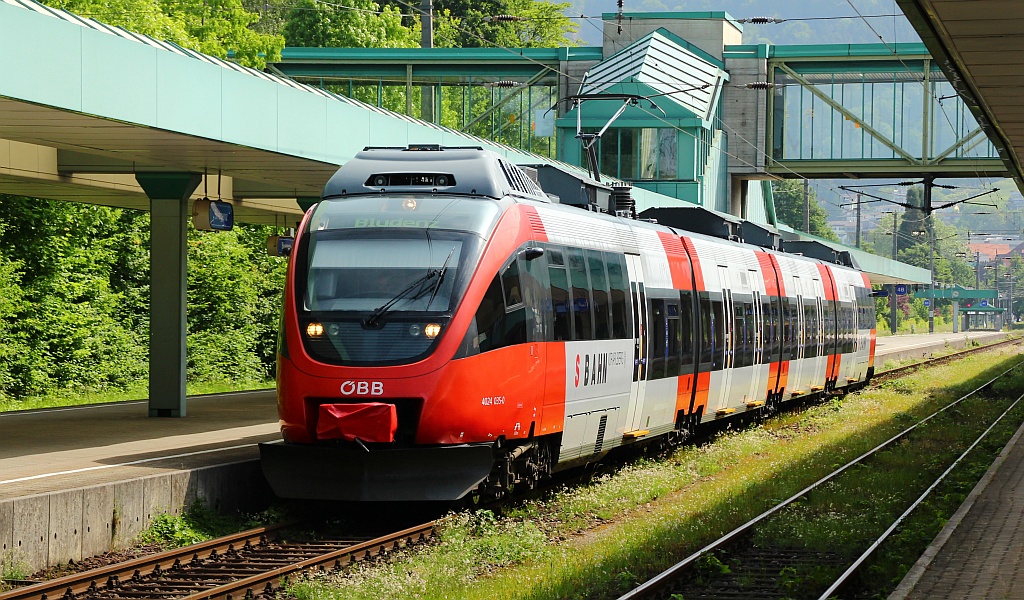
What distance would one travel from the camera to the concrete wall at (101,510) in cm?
1062

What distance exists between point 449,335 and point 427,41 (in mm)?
30122

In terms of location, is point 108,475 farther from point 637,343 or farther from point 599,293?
point 637,343

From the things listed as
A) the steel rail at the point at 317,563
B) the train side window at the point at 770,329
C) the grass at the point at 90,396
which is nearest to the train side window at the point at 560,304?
the steel rail at the point at 317,563

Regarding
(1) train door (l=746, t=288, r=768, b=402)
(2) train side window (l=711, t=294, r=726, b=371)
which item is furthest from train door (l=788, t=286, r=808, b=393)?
(2) train side window (l=711, t=294, r=726, b=371)

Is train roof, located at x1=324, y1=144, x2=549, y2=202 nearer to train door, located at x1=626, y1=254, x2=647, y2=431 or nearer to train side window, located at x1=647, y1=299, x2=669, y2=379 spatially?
train door, located at x1=626, y1=254, x2=647, y2=431

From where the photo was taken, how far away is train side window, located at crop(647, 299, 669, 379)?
1711 centimetres

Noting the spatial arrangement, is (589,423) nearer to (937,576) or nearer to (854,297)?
(937,576)

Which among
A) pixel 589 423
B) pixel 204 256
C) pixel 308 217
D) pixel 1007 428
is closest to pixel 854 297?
pixel 1007 428

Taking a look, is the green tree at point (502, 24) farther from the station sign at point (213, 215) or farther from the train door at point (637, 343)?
the train door at point (637, 343)

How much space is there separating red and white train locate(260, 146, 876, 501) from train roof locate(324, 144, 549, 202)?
0.02 metres

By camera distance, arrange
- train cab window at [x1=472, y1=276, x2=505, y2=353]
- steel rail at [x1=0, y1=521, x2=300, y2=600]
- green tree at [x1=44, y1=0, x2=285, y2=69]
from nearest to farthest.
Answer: steel rail at [x1=0, y1=521, x2=300, y2=600] → train cab window at [x1=472, y1=276, x2=505, y2=353] → green tree at [x1=44, y1=0, x2=285, y2=69]

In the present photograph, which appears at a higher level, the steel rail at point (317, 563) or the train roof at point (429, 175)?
the train roof at point (429, 175)

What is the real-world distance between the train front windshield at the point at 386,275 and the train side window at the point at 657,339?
4.46m

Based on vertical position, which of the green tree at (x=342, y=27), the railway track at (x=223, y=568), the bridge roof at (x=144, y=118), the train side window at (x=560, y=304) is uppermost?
the green tree at (x=342, y=27)
